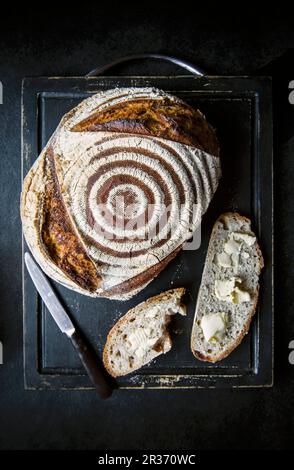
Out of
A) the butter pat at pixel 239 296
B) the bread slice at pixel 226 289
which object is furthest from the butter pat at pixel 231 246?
the butter pat at pixel 239 296

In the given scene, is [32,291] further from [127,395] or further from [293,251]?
[293,251]

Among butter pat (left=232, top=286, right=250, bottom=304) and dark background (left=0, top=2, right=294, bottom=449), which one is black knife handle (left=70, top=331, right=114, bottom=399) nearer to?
dark background (left=0, top=2, right=294, bottom=449)

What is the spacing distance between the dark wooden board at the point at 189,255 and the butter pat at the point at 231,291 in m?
0.07

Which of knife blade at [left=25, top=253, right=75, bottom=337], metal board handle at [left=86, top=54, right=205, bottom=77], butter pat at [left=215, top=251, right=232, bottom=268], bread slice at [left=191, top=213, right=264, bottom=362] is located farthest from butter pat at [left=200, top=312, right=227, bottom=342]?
metal board handle at [left=86, top=54, right=205, bottom=77]

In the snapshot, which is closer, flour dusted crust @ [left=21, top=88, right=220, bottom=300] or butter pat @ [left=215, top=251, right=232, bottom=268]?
flour dusted crust @ [left=21, top=88, right=220, bottom=300]

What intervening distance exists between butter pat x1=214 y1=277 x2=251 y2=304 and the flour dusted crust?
0.67 feet

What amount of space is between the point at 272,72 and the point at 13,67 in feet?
2.63

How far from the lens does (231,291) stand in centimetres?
156

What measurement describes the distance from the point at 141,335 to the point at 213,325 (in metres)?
0.21

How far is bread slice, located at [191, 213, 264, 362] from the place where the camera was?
158 cm

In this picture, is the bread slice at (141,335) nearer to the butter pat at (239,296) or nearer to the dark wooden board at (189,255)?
the dark wooden board at (189,255)

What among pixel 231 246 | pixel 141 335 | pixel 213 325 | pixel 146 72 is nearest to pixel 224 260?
pixel 231 246

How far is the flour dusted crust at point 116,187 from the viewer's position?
4.51 ft

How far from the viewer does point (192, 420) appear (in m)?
1.72
